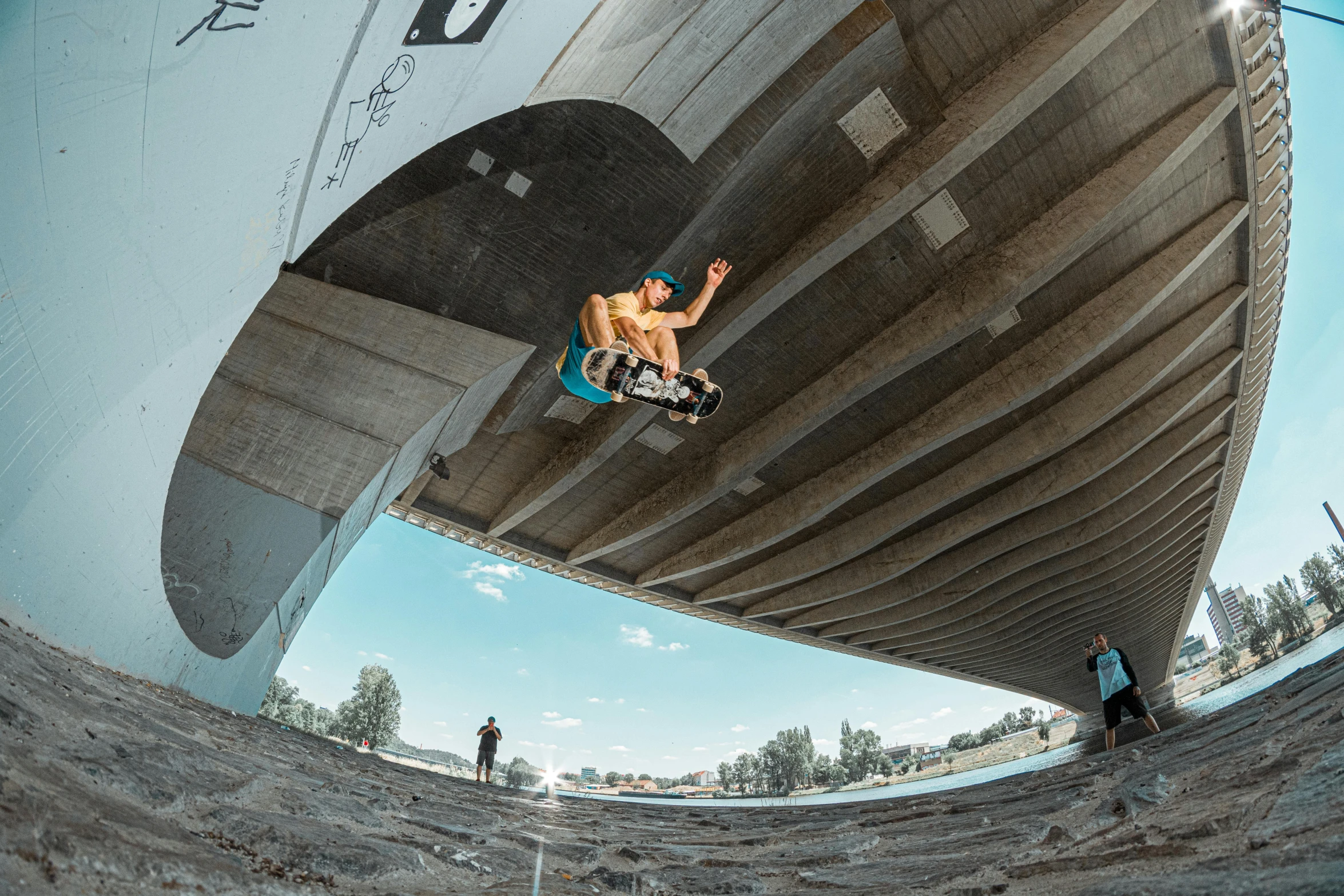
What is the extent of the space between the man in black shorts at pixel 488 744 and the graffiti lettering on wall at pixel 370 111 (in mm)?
12579

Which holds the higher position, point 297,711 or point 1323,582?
point 1323,582

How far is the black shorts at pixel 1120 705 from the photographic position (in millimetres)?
8555

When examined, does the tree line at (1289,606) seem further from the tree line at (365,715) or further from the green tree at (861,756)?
the tree line at (365,715)

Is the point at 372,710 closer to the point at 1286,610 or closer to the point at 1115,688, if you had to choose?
the point at 1115,688

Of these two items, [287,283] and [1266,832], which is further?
[287,283]

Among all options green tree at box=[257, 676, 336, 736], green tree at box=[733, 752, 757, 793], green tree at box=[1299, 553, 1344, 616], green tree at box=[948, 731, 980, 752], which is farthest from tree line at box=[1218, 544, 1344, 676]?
green tree at box=[257, 676, 336, 736]

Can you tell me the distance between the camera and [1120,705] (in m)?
9.13

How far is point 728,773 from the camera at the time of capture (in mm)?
87750

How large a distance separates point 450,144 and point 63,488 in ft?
24.1

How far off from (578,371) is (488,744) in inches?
429

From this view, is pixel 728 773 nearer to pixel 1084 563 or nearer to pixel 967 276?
pixel 1084 563

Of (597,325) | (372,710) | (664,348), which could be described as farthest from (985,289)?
(372,710)

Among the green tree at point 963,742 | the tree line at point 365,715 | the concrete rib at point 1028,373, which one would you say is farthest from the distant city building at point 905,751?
the concrete rib at point 1028,373

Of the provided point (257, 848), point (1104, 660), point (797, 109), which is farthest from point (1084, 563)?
point (257, 848)
